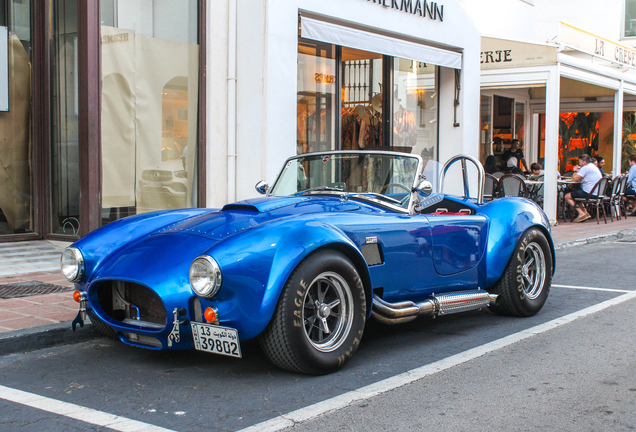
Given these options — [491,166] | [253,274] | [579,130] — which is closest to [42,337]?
[253,274]

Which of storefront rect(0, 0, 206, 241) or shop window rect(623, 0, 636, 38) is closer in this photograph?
storefront rect(0, 0, 206, 241)

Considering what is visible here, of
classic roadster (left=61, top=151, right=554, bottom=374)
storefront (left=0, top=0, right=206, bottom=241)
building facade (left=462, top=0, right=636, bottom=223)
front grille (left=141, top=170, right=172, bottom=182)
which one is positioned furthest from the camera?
building facade (left=462, top=0, right=636, bottom=223)

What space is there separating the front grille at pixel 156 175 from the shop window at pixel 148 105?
0.01 m

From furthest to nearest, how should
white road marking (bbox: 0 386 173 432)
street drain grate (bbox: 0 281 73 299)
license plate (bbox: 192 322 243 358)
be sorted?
street drain grate (bbox: 0 281 73 299) < license plate (bbox: 192 322 243 358) < white road marking (bbox: 0 386 173 432)

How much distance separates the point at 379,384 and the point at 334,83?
8201 millimetres

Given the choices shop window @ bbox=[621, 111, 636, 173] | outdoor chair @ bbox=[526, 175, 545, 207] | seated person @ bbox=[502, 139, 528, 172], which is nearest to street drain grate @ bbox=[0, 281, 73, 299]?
outdoor chair @ bbox=[526, 175, 545, 207]

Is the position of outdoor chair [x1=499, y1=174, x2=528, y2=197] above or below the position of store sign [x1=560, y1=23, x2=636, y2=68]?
below

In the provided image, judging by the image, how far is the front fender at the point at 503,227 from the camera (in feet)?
17.2

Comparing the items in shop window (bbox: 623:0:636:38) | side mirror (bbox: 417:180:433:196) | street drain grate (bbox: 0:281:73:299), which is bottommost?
street drain grate (bbox: 0:281:73:299)

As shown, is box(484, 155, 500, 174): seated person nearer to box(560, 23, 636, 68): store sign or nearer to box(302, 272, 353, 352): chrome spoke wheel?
box(560, 23, 636, 68): store sign

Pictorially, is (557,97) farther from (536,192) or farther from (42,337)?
(42,337)

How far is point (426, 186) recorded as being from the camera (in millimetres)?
4789

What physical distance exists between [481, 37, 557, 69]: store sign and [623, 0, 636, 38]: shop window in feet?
48.7

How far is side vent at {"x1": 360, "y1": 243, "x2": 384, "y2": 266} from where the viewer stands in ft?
13.8
